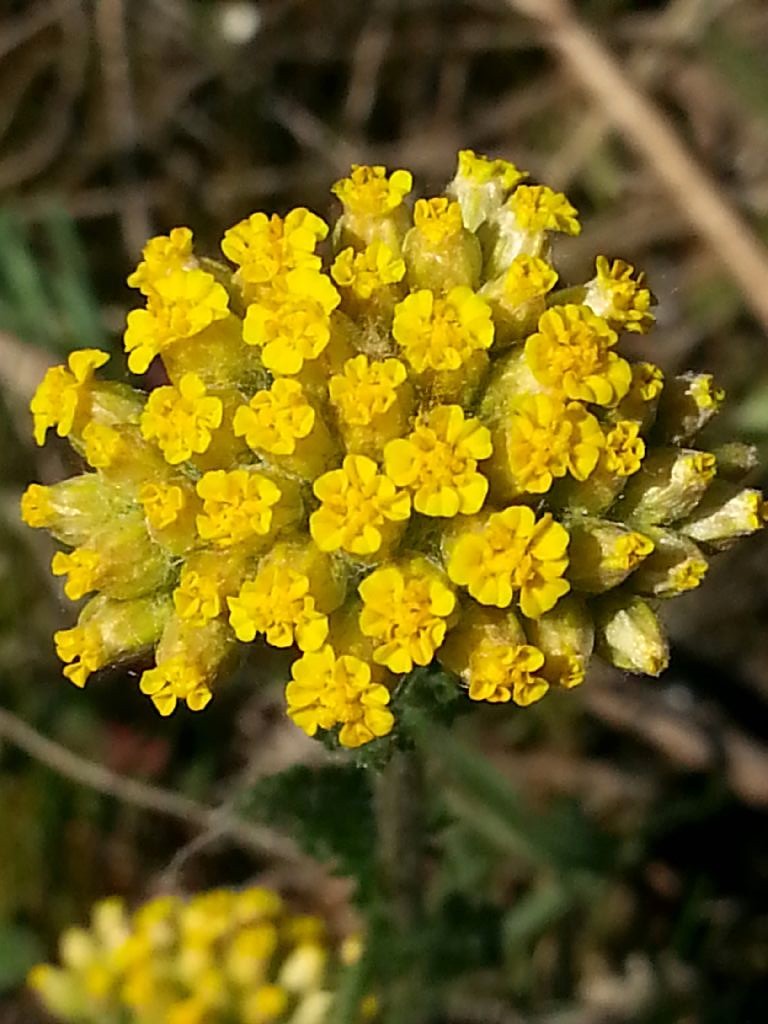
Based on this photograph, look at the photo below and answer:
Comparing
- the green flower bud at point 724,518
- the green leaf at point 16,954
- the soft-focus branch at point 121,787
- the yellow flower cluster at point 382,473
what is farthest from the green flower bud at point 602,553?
the green leaf at point 16,954

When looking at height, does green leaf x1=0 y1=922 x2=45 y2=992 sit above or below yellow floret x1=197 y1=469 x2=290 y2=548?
below

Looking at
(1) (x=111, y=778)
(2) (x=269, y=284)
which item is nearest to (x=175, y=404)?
(2) (x=269, y=284)

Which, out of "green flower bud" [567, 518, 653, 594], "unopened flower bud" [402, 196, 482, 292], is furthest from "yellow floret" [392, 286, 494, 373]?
"green flower bud" [567, 518, 653, 594]

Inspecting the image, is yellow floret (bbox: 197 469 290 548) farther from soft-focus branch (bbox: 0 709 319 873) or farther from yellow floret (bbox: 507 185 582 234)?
soft-focus branch (bbox: 0 709 319 873)

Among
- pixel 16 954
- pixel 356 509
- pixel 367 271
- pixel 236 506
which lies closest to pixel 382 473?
pixel 356 509

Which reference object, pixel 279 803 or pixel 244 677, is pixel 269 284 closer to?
pixel 279 803

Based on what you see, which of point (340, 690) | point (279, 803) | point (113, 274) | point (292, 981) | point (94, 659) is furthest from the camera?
point (113, 274)
